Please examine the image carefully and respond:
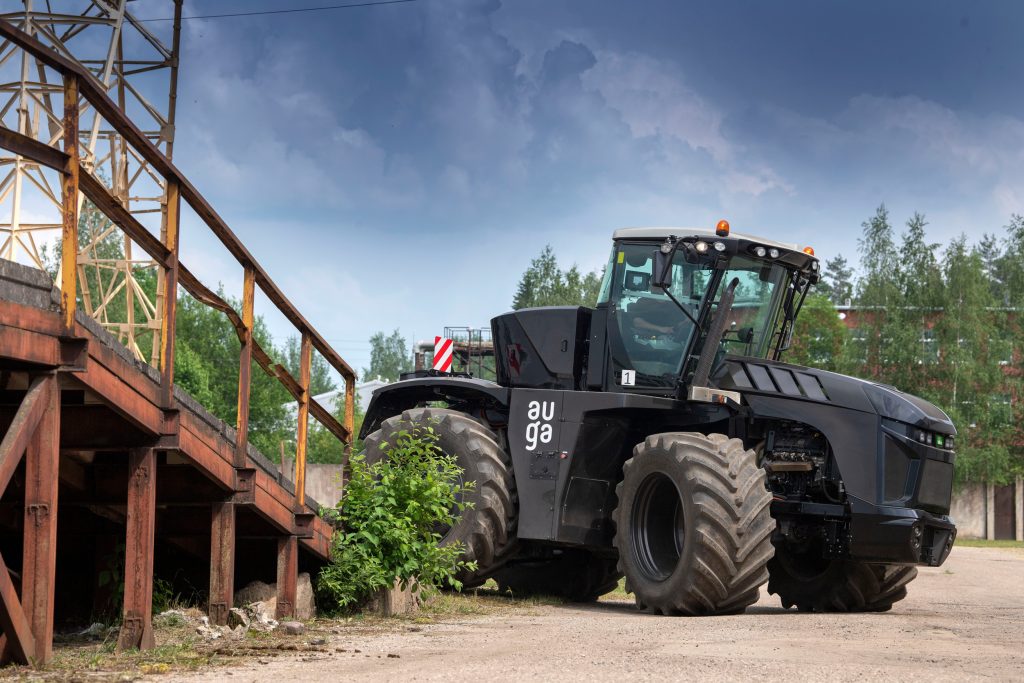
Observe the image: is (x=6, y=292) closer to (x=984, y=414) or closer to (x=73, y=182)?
(x=73, y=182)

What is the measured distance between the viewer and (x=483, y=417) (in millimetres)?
13039

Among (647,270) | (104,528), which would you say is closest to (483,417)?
(647,270)

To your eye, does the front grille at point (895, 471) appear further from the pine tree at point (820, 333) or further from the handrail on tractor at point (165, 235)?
the pine tree at point (820, 333)

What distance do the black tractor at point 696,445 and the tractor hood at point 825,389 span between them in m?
0.02

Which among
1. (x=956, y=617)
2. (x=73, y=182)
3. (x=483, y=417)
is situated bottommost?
(x=956, y=617)

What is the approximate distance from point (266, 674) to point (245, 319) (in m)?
2.74

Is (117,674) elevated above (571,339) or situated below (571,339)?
below

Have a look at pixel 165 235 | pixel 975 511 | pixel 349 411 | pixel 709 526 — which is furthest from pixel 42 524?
pixel 975 511

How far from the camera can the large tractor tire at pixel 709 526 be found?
33.7ft

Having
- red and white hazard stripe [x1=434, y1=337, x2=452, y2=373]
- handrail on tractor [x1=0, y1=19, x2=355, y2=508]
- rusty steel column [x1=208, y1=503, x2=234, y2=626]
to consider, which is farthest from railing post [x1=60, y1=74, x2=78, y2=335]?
red and white hazard stripe [x1=434, y1=337, x2=452, y2=373]

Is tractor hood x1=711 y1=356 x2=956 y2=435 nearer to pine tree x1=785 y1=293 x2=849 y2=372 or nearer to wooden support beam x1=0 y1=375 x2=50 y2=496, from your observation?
wooden support beam x1=0 y1=375 x2=50 y2=496

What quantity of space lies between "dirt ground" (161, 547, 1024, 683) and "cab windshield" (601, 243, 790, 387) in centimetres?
219

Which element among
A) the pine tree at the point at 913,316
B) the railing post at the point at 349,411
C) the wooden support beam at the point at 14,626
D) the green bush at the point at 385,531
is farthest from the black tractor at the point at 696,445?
the pine tree at the point at 913,316

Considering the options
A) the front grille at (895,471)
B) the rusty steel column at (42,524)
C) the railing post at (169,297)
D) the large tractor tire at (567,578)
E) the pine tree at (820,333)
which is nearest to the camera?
the rusty steel column at (42,524)
